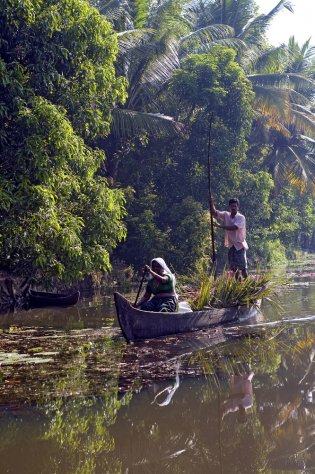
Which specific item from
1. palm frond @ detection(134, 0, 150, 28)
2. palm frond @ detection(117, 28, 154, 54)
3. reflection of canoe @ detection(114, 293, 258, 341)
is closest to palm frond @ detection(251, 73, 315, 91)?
palm frond @ detection(134, 0, 150, 28)

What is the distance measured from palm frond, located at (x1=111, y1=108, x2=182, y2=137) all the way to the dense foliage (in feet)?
12.7

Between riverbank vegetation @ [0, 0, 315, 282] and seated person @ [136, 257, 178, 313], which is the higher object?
riverbank vegetation @ [0, 0, 315, 282]

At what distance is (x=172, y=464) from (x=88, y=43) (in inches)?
371

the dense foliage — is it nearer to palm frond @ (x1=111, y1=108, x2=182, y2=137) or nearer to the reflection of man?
palm frond @ (x1=111, y1=108, x2=182, y2=137)

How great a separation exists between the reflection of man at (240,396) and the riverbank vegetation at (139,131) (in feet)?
17.5

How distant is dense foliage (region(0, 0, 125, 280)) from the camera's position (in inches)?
403

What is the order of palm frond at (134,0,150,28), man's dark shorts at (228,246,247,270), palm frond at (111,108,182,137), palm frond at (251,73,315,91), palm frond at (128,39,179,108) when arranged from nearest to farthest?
man's dark shorts at (228,246,247,270) < palm frond at (111,108,182,137) < palm frond at (128,39,179,108) < palm frond at (134,0,150,28) < palm frond at (251,73,315,91)

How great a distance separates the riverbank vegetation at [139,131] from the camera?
1052 cm

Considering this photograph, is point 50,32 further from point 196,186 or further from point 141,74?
point 196,186

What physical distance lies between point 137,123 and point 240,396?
12279 mm

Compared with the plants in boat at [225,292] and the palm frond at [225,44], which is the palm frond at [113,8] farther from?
the plants in boat at [225,292]

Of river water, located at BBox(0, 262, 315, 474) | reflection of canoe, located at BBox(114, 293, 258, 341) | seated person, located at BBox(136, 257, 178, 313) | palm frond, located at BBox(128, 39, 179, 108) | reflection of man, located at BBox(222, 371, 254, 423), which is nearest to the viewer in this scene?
river water, located at BBox(0, 262, 315, 474)

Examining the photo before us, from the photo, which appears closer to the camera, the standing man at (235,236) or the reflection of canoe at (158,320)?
the reflection of canoe at (158,320)

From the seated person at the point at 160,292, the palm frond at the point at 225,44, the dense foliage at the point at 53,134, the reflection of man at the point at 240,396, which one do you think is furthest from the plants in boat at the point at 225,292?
the palm frond at the point at 225,44
